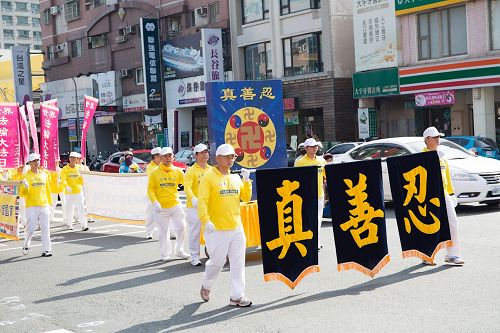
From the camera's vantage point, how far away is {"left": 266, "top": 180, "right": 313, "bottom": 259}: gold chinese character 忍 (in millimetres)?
9250

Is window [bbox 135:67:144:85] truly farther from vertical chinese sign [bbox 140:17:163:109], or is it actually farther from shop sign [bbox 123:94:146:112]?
vertical chinese sign [bbox 140:17:163:109]

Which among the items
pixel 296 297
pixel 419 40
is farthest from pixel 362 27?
pixel 296 297

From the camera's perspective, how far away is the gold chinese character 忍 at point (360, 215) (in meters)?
9.80

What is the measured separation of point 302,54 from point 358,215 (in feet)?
96.8

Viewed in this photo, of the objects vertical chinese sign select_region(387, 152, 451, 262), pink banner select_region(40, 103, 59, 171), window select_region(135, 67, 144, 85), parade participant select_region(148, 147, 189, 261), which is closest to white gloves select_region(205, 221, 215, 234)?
vertical chinese sign select_region(387, 152, 451, 262)

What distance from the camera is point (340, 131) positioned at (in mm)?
37062

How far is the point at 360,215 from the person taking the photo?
9.85 metres

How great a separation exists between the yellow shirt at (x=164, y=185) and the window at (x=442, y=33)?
21.2 m

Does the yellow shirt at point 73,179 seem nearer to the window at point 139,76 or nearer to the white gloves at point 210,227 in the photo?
the white gloves at point 210,227

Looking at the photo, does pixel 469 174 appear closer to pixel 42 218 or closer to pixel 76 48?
pixel 42 218

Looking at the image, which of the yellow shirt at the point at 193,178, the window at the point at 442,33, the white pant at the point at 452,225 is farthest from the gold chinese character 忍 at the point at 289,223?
the window at the point at 442,33

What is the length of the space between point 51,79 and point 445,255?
53.2m

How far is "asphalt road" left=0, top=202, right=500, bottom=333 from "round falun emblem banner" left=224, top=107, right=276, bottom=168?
1791mm

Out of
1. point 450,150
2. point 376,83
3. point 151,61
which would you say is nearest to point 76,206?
point 450,150
